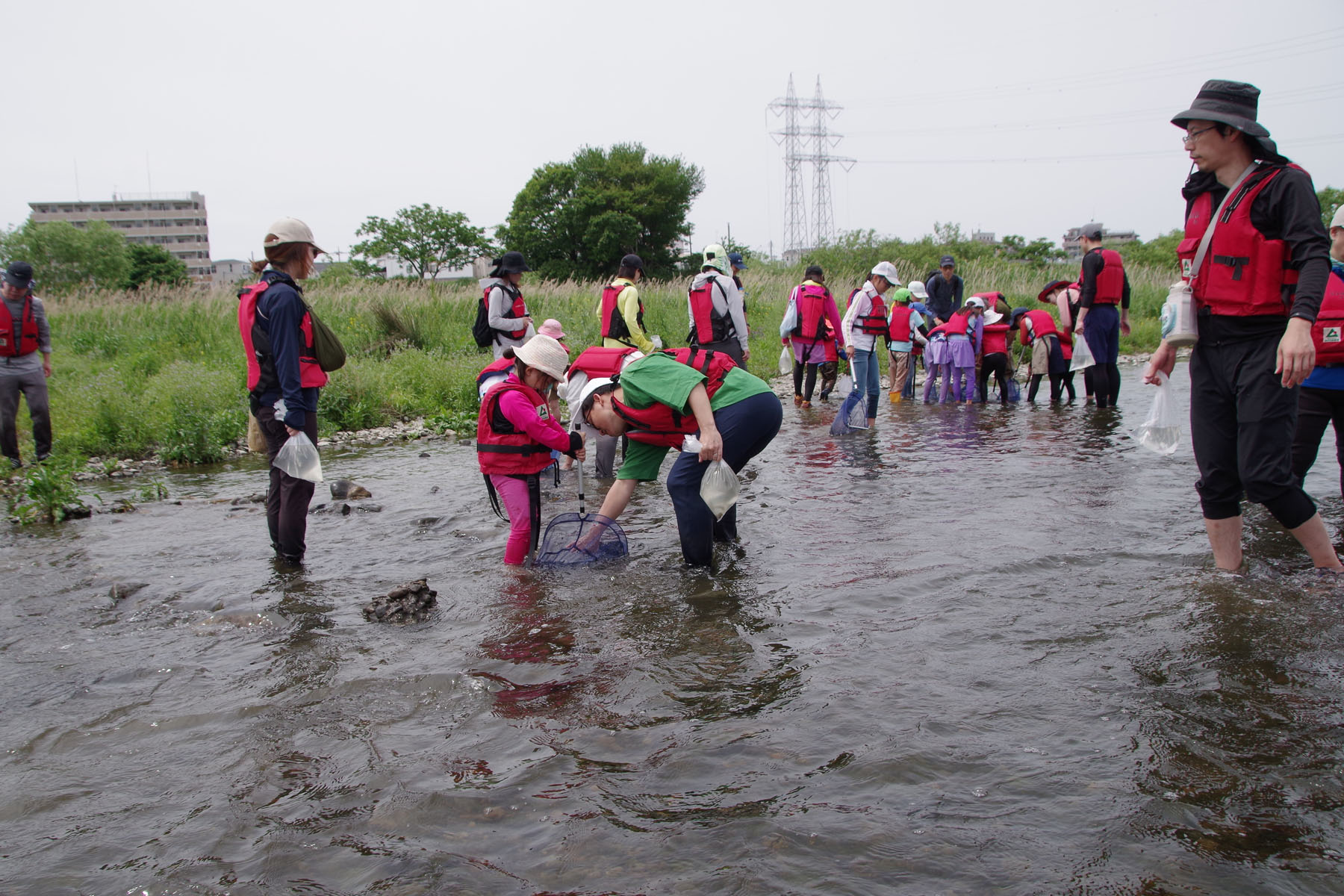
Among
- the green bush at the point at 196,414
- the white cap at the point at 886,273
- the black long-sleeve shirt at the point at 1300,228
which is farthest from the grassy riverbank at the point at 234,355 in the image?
the black long-sleeve shirt at the point at 1300,228

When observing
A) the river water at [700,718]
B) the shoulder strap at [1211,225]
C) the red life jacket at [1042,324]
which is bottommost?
the river water at [700,718]

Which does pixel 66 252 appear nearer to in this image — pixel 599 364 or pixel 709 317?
pixel 709 317

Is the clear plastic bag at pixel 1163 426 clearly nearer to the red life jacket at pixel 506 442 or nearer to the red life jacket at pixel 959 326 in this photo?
the red life jacket at pixel 506 442

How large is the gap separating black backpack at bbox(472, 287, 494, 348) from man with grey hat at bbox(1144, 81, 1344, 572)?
5397 millimetres

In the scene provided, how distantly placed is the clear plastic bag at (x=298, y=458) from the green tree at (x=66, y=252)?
69.0 metres

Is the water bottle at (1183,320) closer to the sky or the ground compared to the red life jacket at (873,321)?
closer to the ground

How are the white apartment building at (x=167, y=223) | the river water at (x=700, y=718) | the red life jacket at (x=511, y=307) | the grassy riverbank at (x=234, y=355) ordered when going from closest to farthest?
1. the river water at (x=700, y=718)
2. the red life jacket at (x=511, y=307)
3. the grassy riverbank at (x=234, y=355)
4. the white apartment building at (x=167, y=223)

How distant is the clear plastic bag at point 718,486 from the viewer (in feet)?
14.8

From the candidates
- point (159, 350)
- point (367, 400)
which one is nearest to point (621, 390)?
point (367, 400)

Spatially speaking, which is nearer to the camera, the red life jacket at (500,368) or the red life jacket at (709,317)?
the red life jacket at (500,368)

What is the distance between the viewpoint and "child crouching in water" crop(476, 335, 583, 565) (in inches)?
189

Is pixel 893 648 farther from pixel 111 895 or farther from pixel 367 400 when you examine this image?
pixel 367 400

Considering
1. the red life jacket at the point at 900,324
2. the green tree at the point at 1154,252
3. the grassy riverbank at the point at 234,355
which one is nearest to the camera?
the grassy riverbank at the point at 234,355

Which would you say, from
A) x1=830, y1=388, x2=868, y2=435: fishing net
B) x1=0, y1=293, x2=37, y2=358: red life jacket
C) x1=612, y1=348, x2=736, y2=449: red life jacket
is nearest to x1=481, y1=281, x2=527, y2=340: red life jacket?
x1=612, y1=348, x2=736, y2=449: red life jacket
